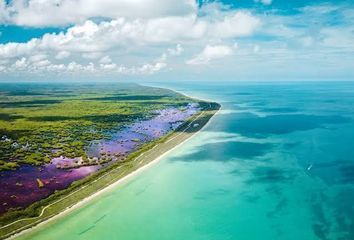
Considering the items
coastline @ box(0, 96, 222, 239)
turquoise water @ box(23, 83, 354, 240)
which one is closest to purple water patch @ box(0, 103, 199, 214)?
coastline @ box(0, 96, 222, 239)

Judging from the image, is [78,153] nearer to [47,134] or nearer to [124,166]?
[124,166]

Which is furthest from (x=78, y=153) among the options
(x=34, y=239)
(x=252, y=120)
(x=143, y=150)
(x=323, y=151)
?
(x=252, y=120)

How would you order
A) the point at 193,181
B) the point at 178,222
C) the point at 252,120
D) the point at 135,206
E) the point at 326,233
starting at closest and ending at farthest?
1. the point at 326,233
2. the point at 178,222
3. the point at 135,206
4. the point at 193,181
5. the point at 252,120

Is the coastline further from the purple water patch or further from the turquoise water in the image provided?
the purple water patch

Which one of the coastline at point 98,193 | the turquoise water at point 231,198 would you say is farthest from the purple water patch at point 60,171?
the turquoise water at point 231,198

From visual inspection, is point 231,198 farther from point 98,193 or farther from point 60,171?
point 60,171

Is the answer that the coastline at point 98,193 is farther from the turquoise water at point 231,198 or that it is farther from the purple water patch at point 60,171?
the purple water patch at point 60,171

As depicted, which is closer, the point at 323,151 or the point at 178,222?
the point at 178,222

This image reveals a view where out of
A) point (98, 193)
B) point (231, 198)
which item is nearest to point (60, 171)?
point (98, 193)
